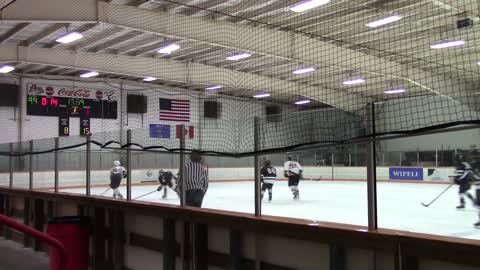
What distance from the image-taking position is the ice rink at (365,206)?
7.87 metres

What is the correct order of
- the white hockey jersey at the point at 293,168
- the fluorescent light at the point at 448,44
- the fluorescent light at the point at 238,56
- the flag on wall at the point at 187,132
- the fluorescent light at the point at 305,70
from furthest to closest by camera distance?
the fluorescent light at the point at 305,70
the fluorescent light at the point at 238,56
the white hockey jersey at the point at 293,168
the fluorescent light at the point at 448,44
the flag on wall at the point at 187,132

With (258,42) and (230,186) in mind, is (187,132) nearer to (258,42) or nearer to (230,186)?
(258,42)

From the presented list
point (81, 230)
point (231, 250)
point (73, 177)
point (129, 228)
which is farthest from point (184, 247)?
point (73, 177)

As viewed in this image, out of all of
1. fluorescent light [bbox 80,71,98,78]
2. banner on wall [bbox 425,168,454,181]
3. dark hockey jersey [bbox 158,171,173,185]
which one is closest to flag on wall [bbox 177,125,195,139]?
dark hockey jersey [bbox 158,171,173,185]

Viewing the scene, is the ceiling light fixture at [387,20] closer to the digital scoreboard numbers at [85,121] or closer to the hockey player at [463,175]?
the hockey player at [463,175]

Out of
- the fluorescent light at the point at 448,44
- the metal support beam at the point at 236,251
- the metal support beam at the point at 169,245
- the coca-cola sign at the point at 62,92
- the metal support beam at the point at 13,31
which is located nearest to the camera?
the metal support beam at the point at 236,251

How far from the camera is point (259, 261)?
139 inches

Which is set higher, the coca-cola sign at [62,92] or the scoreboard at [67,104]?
the coca-cola sign at [62,92]

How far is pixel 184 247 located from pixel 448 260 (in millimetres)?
2341

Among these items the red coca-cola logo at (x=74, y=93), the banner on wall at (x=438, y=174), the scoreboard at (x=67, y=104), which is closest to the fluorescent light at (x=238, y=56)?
the scoreboard at (x=67, y=104)

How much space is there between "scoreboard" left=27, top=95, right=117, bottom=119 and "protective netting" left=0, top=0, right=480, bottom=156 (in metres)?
0.06

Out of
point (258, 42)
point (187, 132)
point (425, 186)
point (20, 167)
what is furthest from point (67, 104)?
point (187, 132)

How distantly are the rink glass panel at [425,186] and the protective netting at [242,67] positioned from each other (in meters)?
0.73

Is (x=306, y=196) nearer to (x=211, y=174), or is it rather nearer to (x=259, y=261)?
(x=211, y=174)
